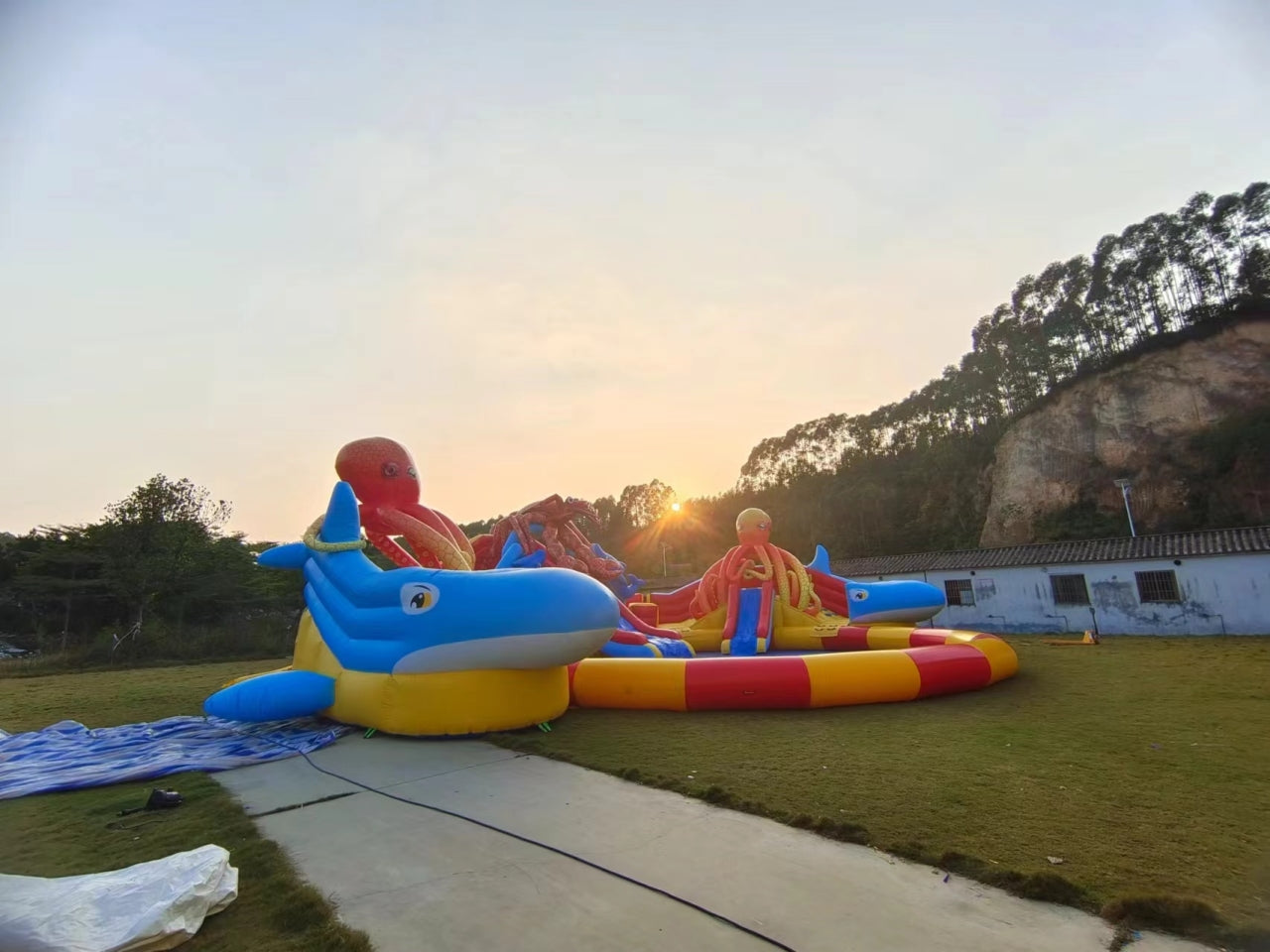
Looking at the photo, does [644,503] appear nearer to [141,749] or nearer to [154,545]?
[154,545]

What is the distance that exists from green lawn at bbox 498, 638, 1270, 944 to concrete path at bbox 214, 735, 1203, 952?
0.29 metres

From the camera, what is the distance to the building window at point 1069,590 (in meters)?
16.7

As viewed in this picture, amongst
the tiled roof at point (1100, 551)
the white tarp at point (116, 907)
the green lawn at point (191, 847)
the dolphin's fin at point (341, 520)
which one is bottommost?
the green lawn at point (191, 847)

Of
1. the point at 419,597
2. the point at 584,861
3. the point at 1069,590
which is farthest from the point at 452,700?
the point at 1069,590

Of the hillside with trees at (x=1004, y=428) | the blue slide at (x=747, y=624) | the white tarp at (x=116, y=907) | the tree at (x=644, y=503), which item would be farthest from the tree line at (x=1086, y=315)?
the white tarp at (x=116, y=907)

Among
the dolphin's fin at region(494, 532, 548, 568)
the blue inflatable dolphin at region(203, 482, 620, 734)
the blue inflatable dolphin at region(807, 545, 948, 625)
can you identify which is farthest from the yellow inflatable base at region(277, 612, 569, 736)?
the blue inflatable dolphin at region(807, 545, 948, 625)

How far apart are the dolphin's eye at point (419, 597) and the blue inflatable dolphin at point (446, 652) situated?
1cm

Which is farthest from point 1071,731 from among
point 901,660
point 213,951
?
point 213,951

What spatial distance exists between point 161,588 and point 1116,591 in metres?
27.9

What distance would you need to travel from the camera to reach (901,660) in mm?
7117

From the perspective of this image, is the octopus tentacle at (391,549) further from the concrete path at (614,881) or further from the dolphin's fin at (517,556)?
the concrete path at (614,881)

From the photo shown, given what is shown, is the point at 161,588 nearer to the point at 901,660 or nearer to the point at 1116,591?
the point at 901,660

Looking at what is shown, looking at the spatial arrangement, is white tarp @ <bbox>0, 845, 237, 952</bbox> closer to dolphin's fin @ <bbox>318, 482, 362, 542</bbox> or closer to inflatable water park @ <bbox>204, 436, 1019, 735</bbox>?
inflatable water park @ <bbox>204, 436, 1019, 735</bbox>

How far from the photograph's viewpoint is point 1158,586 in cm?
1561
